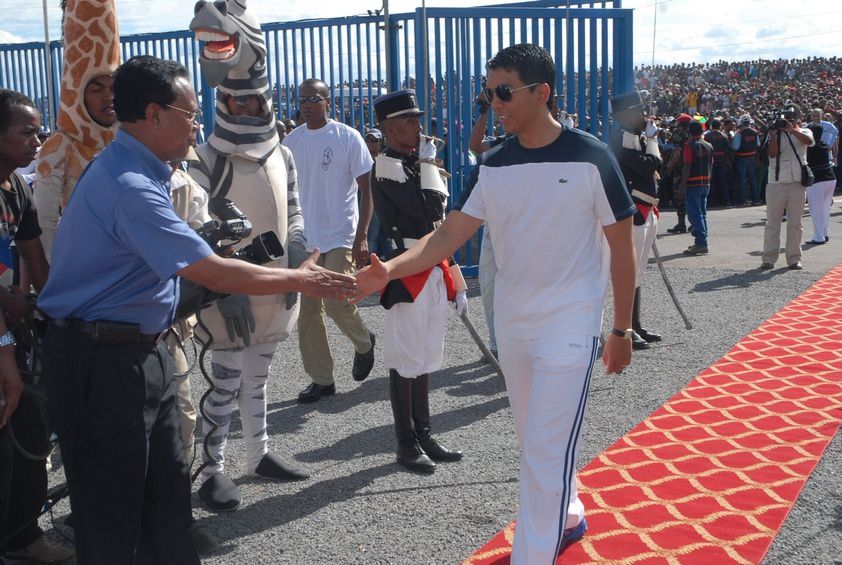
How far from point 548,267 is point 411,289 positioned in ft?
4.55

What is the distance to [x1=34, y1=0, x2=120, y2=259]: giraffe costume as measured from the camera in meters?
4.18

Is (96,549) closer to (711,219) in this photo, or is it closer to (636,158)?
(636,158)

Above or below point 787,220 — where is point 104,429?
above

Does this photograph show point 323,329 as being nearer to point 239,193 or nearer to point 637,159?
point 239,193

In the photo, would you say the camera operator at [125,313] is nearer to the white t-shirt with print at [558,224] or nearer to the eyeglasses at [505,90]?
the white t-shirt with print at [558,224]

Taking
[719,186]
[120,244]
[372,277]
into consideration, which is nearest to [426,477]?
[372,277]

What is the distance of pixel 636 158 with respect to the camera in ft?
22.8

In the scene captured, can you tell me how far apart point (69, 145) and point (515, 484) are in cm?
264

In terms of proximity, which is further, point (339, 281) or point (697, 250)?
point (697, 250)

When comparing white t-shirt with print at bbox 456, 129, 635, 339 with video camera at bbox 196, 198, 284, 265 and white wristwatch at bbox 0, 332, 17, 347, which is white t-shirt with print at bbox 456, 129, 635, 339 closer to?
video camera at bbox 196, 198, 284, 265

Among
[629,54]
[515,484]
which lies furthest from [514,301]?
[629,54]

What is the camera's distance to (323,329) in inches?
240

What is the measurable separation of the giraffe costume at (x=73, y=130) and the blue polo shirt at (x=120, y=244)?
1.47m

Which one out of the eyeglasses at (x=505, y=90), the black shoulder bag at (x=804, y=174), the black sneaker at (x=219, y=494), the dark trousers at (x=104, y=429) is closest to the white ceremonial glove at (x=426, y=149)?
the eyeglasses at (x=505, y=90)
